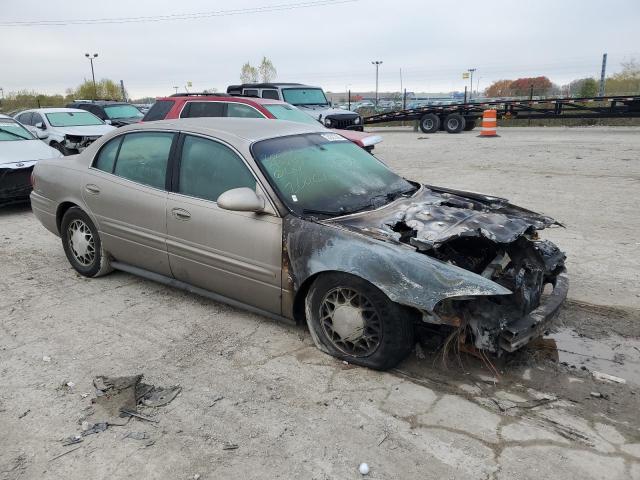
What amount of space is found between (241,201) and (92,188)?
2.03m

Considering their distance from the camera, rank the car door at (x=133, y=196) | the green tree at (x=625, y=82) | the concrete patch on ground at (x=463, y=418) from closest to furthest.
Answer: the concrete patch on ground at (x=463, y=418) → the car door at (x=133, y=196) → the green tree at (x=625, y=82)

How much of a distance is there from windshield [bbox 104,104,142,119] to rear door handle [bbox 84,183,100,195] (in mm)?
13081

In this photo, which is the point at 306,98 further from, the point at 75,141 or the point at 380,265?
the point at 380,265

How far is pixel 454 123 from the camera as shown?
2288 centimetres

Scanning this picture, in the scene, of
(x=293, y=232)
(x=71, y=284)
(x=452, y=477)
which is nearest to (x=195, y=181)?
(x=293, y=232)

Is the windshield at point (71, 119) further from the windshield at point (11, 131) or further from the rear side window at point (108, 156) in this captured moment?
the rear side window at point (108, 156)

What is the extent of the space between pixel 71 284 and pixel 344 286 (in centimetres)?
314

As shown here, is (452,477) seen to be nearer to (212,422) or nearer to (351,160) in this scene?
(212,422)

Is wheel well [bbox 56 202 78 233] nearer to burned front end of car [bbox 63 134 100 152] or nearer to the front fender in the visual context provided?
the front fender

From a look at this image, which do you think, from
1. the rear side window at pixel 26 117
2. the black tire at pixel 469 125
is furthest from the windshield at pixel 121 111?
the black tire at pixel 469 125

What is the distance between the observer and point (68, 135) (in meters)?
12.6

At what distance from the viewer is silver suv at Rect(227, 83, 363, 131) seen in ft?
49.1

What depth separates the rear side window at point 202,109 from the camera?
1027 cm

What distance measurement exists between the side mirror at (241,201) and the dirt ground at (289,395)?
40.1 inches
